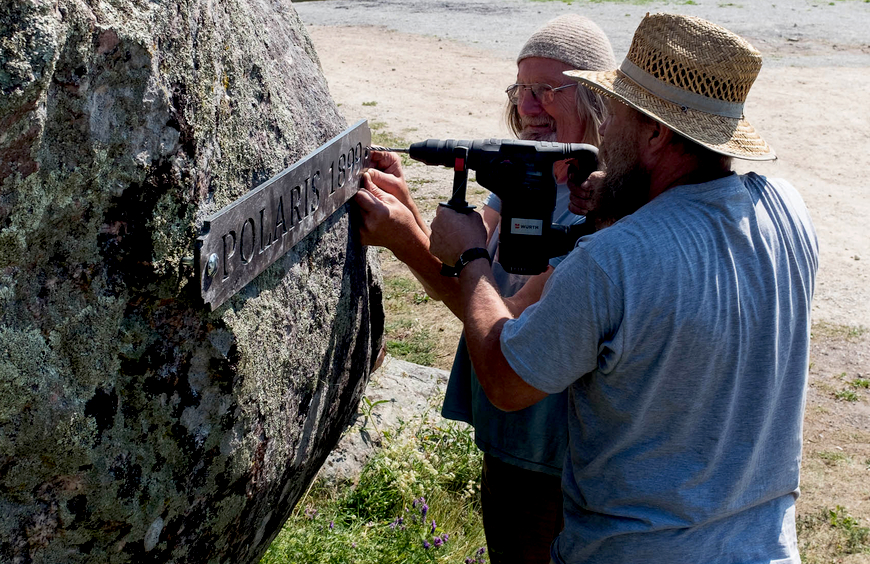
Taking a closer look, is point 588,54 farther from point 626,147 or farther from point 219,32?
point 219,32

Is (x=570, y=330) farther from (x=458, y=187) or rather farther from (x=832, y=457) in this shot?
(x=832, y=457)

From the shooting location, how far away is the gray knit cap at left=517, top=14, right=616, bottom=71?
107 inches

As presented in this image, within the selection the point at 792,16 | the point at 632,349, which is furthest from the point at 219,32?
the point at 792,16

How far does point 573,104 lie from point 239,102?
114cm

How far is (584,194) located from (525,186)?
180mm

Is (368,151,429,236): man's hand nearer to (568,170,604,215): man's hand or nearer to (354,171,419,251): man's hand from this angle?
(354,171,419,251): man's hand

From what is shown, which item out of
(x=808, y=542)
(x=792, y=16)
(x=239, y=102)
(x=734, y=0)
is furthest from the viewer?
(x=734, y=0)

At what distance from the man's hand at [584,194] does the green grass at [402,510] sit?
1463mm

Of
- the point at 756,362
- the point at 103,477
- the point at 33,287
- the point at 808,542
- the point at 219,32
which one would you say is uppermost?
the point at 219,32

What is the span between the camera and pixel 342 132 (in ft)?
8.53

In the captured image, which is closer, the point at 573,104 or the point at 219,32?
the point at 219,32

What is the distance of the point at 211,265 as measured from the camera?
1.83 meters

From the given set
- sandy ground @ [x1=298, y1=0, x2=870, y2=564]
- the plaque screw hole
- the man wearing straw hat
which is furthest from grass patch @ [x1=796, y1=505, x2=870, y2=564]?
the plaque screw hole

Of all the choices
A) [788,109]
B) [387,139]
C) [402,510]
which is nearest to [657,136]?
[402,510]
